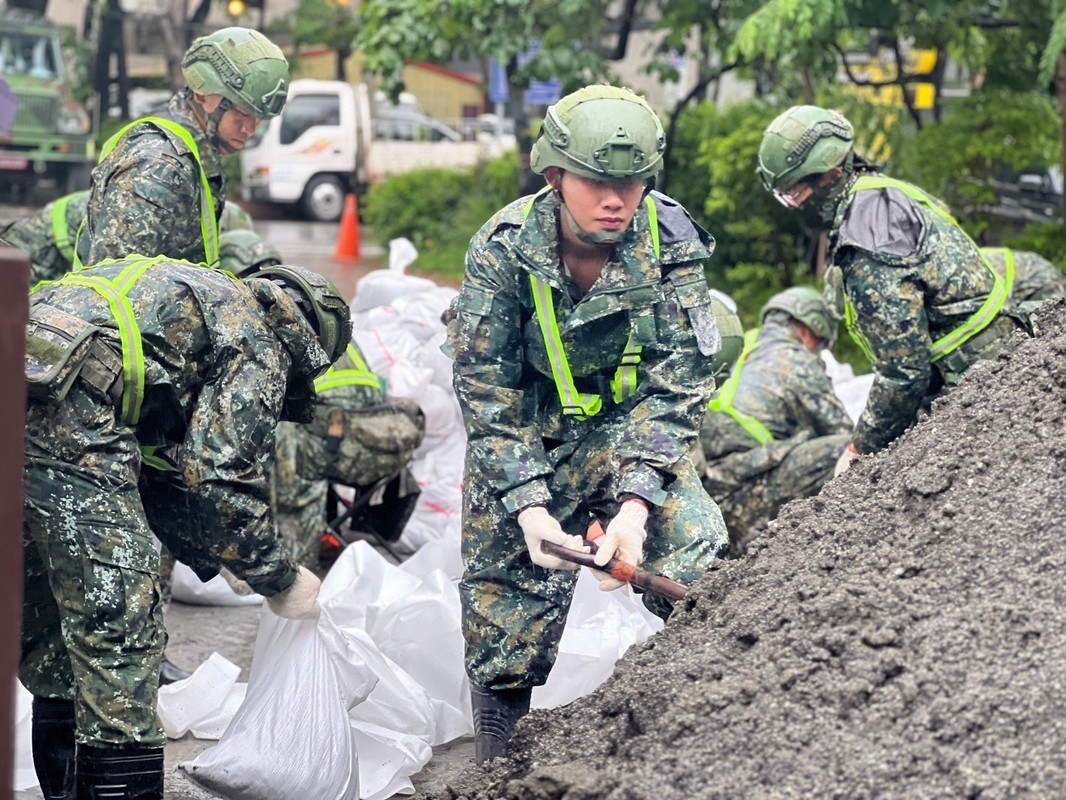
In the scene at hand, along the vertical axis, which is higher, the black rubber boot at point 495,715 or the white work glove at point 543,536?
the white work glove at point 543,536

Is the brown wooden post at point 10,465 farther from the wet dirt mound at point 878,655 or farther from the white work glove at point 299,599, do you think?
the white work glove at point 299,599

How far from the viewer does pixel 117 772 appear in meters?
3.53

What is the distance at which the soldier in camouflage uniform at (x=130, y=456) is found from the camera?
11.4ft

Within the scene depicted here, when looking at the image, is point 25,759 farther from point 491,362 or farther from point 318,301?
point 491,362

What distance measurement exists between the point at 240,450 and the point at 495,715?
3.37 feet

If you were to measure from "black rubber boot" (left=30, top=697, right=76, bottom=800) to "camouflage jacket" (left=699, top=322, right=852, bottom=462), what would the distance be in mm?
3121

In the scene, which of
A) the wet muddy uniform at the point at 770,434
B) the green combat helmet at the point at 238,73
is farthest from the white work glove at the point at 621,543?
the wet muddy uniform at the point at 770,434

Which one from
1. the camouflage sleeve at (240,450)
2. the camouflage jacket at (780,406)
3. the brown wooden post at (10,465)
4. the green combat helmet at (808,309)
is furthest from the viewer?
the green combat helmet at (808,309)

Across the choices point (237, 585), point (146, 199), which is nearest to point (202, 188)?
point (146, 199)

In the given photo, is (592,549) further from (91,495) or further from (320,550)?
(320,550)

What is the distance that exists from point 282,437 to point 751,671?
10.9 feet

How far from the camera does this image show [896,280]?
4953mm

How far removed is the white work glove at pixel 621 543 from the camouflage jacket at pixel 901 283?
64.5 inches

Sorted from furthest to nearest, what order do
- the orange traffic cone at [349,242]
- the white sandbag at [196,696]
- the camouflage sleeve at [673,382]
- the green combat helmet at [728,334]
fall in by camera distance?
the orange traffic cone at [349,242] < the green combat helmet at [728,334] < the white sandbag at [196,696] < the camouflage sleeve at [673,382]
